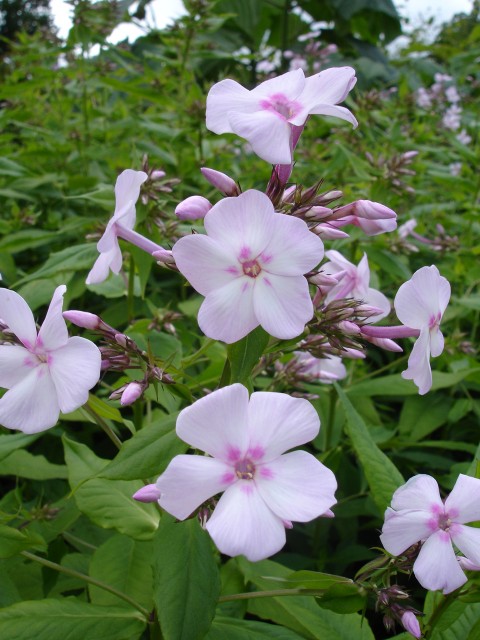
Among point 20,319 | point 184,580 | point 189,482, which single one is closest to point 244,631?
point 184,580

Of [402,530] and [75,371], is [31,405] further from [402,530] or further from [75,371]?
[402,530]

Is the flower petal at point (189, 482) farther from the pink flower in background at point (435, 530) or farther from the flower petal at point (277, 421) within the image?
the pink flower in background at point (435, 530)

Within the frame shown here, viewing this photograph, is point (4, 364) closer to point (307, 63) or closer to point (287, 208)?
point (287, 208)

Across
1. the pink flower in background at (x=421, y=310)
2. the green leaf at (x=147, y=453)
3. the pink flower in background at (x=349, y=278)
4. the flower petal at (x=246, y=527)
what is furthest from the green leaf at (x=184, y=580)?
the pink flower in background at (x=349, y=278)

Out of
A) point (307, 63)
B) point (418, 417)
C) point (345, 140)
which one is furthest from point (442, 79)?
point (418, 417)

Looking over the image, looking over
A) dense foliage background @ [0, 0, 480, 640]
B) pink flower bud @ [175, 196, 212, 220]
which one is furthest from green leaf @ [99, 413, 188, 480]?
pink flower bud @ [175, 196, 212, 220]
